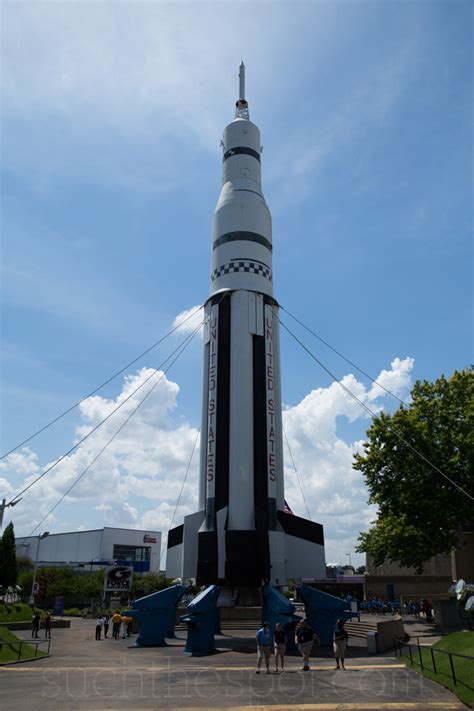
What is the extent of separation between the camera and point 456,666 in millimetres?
13164

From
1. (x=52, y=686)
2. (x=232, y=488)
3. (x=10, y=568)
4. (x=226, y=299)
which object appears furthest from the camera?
(x=10, y=568)

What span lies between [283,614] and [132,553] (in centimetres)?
7850

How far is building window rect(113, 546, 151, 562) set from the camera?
9138 centimetres

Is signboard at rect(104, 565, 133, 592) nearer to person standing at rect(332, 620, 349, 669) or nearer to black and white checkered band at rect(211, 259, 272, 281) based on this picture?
black and white checkered band at rect(211, 259, 272, 281)

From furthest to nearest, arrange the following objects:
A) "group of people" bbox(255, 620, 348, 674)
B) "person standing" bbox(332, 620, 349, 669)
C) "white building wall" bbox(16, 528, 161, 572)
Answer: "white building wall" bbox(16, 528, 161, 572) → "person standing" bbox(332, 620, 349, 669) → "group of people" bbox(255, 620, 348, 674)

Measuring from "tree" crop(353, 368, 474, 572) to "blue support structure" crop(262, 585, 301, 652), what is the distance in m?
7.49

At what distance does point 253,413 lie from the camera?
30.6 m

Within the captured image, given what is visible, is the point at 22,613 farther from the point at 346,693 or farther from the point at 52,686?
the point at 346,693

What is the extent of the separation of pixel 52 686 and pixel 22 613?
922 inches

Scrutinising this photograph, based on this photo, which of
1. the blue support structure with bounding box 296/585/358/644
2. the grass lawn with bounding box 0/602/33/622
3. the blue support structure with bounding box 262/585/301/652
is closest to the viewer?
the blue support structure with bounding box 262/585/301/652

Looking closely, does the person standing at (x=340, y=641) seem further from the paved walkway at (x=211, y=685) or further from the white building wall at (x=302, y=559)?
the white building wall at (x=302, y=559)

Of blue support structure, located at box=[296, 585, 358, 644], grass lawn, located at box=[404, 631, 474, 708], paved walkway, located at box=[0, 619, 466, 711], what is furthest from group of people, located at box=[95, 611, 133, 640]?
grass lawn, located at box=[404, 631, 474, 708]

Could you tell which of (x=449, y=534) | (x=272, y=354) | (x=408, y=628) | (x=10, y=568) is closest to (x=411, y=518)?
(x=449, y=534)

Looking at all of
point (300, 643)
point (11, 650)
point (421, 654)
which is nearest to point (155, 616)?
point (11, 650)
